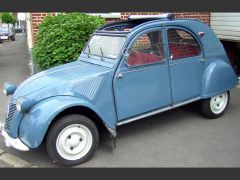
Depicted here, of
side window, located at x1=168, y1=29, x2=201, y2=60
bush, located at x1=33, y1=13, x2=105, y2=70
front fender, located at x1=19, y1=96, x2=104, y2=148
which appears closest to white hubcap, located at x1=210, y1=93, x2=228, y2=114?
side window, located at x1=168, y1=29, x2=201, y2=60

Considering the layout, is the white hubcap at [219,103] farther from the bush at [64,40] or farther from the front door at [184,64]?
the bush at [64,40]

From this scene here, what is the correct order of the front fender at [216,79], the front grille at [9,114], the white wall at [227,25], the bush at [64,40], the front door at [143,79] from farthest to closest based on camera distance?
the white wall at [227,25] < the bush at [64,40] < the front fender at [216,79] < the front door at [143,79] < the front grille at [9,114]

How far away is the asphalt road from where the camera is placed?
4602 millimetres

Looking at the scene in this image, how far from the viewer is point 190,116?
635cm

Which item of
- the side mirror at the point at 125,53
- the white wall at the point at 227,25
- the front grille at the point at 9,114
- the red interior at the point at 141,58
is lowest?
the front grille at the point at 9,114

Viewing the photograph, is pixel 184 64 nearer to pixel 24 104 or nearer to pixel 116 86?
pixel 116 86

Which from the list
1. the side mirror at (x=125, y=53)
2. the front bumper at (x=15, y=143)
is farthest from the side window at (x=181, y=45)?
the front bumper at (x=15, y=143)

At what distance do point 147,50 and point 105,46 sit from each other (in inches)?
26.7

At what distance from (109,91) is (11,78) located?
6.65 meters

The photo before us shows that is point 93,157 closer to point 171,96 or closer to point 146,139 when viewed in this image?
point 146,139

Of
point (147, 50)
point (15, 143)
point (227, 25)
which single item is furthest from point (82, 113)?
point (227, 25)

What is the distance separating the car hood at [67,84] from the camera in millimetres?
4508

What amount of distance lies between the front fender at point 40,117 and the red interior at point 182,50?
6.14 ft

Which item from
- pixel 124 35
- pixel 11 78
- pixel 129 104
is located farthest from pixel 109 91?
pixel 11 78
